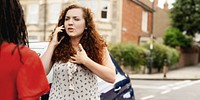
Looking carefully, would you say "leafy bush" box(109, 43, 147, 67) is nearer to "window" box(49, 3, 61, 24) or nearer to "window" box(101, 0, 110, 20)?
"window" box(101, 0, 110, 20)

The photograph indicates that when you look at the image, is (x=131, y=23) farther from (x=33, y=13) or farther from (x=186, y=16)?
(x=186, y=16)

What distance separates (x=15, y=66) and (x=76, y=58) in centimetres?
100

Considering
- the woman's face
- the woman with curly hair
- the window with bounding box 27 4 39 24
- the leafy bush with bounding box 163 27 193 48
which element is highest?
the window with bounding box 27 4 39 24

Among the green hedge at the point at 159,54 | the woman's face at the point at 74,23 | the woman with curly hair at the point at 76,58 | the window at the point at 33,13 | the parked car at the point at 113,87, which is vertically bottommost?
the green hedge at the point at 159,54

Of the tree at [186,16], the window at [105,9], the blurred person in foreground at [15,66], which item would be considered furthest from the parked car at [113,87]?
the tree at [186,16]

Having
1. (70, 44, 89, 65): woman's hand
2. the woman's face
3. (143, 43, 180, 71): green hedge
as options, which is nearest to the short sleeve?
(70, 44, 89, 65): woman's hand

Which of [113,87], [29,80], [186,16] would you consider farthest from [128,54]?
[29,80]

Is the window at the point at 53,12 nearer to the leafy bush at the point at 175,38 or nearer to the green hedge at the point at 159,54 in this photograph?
the green hedge at the point at 159,54

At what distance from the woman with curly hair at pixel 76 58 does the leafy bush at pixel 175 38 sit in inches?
1146

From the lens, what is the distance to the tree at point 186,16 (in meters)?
32.6

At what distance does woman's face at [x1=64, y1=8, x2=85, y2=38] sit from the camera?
8.58ft

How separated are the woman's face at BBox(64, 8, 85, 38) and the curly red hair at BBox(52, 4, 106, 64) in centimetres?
3

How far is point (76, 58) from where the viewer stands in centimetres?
253

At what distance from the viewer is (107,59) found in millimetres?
2711
